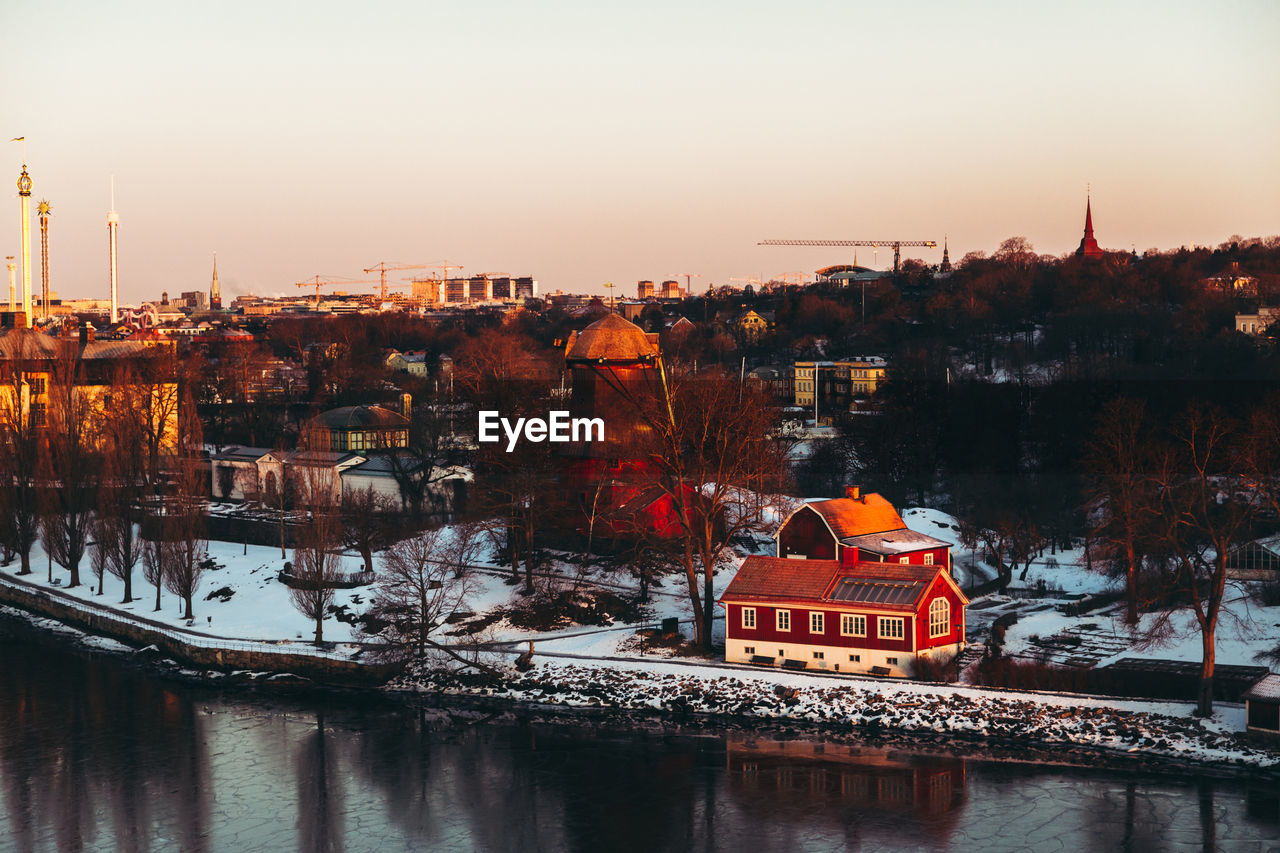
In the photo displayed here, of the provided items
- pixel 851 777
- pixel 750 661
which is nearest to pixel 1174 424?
pixel 750 661

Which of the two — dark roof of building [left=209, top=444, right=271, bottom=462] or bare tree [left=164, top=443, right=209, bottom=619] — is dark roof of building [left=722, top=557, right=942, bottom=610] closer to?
bare tree [left=164, top=443, right=209, bottom=619]

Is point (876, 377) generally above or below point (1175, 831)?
above

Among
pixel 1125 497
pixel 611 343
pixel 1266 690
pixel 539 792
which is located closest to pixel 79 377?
pixel 611 343

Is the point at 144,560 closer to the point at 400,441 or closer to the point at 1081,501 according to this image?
the point at 400,441

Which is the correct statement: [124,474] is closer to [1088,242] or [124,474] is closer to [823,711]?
[823,711]

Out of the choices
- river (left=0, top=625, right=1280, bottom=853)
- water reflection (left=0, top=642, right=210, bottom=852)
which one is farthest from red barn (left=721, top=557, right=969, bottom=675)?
water reflection (left=0, top=642, right=210, bottom=852)
